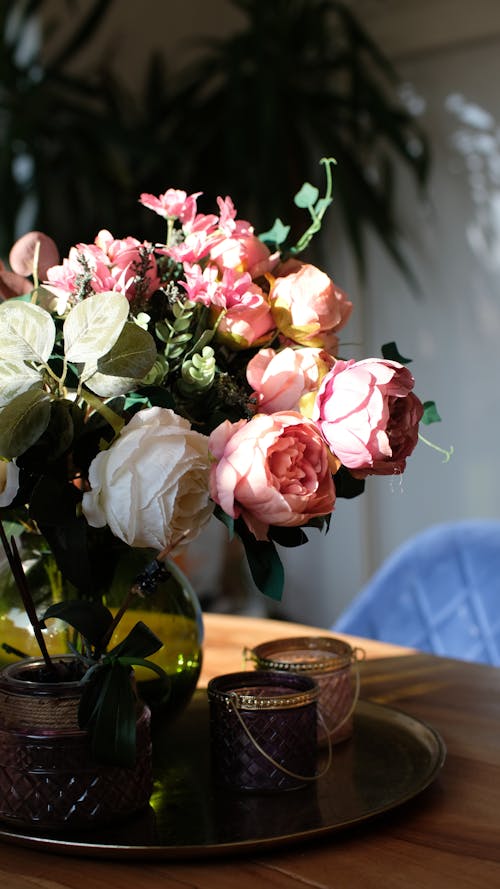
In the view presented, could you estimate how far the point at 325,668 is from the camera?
33.2 inches

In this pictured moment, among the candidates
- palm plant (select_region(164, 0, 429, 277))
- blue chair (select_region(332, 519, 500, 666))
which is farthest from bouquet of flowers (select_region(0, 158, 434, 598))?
palm plant (select_region(164, 0, 429, 277))

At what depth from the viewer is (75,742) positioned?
66cm

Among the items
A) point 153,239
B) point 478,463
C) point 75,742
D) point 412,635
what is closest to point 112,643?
point 75,742

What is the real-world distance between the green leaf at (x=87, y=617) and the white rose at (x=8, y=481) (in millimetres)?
79

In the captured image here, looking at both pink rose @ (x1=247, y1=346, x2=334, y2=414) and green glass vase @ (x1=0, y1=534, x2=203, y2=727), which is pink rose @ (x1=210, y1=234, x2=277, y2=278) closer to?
pink rose @ (x1=247, y1=346, x2=334, y2=414)

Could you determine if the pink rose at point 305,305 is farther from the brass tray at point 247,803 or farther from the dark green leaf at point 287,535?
the brass tray at point 247,803

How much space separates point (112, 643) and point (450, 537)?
2.67ft

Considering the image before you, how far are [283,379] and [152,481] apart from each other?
0.13 metres

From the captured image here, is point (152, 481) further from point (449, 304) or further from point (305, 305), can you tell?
point (449, 304)

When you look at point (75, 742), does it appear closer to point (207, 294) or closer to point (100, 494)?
point (100, 494)

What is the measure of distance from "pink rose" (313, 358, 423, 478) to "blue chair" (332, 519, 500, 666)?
34.1 inches

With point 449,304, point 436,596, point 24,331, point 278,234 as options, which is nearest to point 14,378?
point 24,331

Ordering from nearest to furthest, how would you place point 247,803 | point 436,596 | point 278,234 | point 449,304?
point 247,803, point 278,234, point 436,596, point 449,304

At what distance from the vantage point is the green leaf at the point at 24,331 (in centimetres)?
66
